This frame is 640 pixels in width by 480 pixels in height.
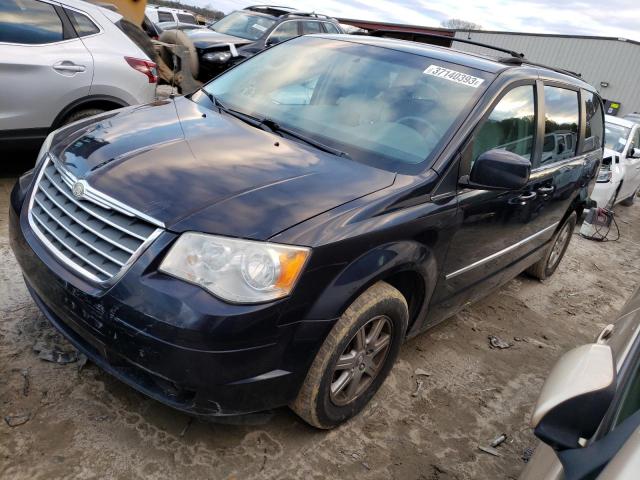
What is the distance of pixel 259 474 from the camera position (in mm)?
2262

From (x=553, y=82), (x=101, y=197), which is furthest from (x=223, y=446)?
(x=553, y=82)

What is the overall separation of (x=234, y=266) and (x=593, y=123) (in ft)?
13.5

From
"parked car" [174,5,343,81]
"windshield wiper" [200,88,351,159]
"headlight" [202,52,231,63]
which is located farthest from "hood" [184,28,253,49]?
"windshield wiper" [200,88,351,159]

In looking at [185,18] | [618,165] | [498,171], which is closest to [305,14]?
[618,165]

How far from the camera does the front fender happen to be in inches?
83.3

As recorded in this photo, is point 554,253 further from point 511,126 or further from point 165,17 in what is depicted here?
point 165,17

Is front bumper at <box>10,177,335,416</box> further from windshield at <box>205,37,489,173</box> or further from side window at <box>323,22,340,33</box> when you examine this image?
side window at <box>323,22,340,33</box>

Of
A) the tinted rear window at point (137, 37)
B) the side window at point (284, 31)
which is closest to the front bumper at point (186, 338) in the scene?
the tinted rear window at point (137, 37)

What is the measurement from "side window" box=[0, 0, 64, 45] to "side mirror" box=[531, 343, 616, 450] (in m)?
4.72

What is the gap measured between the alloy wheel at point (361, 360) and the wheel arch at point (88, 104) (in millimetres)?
3595

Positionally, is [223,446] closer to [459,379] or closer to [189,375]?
[189,375]

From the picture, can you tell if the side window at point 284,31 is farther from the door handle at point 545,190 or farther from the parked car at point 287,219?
the door handle at point 545,190

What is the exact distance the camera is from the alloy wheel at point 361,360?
96.6 inches

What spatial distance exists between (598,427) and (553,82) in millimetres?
3105
